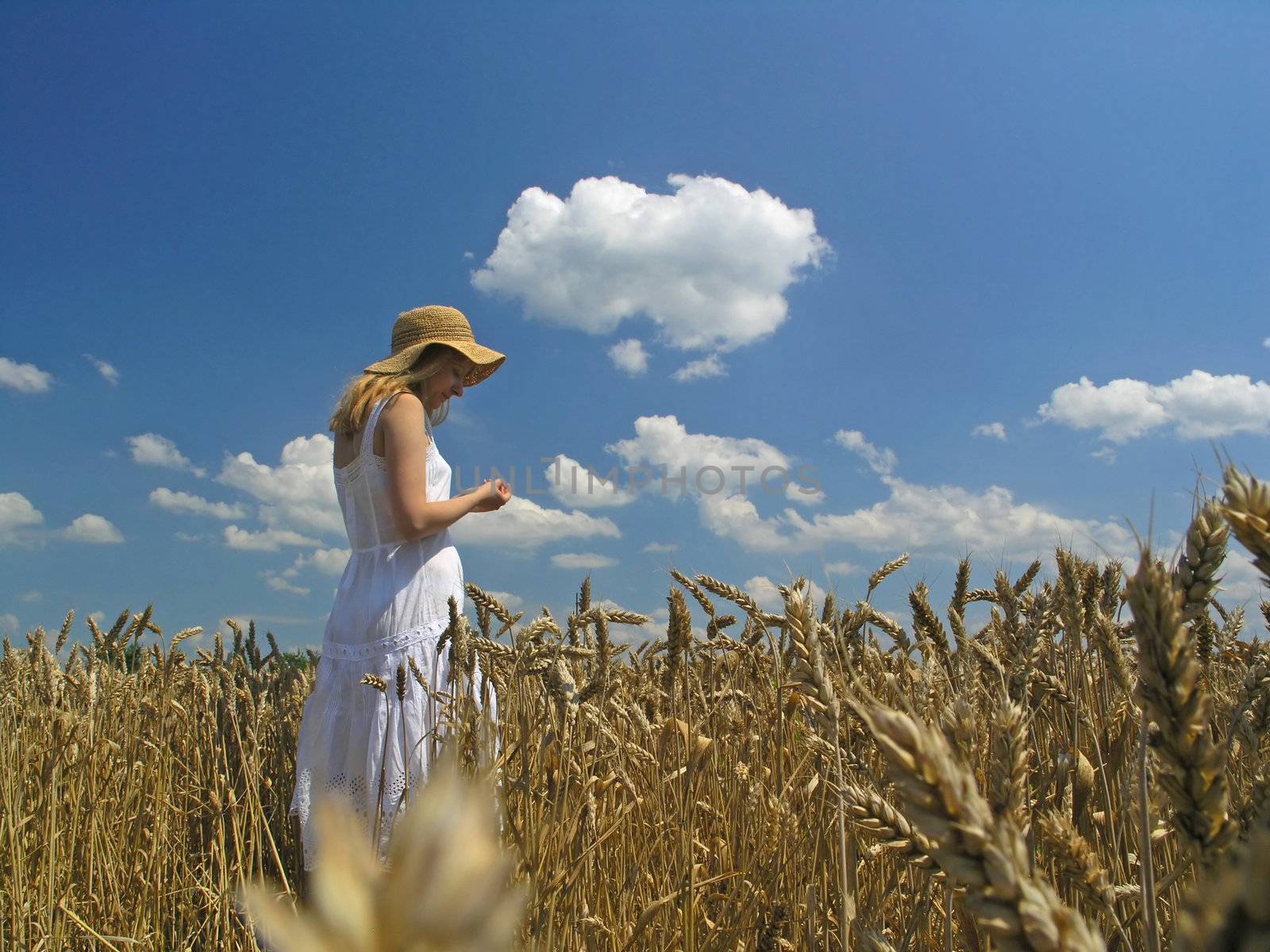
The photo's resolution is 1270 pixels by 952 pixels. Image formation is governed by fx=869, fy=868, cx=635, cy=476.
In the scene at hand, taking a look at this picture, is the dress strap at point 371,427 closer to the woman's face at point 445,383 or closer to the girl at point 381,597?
the girl at point 381,597

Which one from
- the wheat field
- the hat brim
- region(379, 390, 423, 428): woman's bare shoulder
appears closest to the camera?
the wheat field

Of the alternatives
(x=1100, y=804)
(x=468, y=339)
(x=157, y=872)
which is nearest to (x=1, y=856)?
(x=157, y=872)

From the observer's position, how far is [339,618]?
11.7ft

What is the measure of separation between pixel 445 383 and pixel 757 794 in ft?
7.67

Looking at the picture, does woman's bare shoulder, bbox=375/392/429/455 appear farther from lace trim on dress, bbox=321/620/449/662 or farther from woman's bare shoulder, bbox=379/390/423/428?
lace trim on dress, bbox=321/620/449/662

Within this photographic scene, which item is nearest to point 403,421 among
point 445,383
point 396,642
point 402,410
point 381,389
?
point 402,410

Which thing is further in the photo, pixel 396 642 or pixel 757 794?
pixel 396 642

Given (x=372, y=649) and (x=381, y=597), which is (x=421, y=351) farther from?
(x=372, y=649)

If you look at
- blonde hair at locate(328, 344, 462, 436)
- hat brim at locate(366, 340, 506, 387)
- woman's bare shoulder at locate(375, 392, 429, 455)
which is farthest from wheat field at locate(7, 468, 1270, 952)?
hat brim at locate(366, 340, 506, 387)

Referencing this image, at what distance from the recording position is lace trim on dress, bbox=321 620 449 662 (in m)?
3.46

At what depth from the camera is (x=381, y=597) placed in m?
3.48

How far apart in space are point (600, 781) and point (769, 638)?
2.42 ft

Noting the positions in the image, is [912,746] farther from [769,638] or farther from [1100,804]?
[769,638]

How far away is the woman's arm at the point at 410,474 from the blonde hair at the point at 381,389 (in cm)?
17
